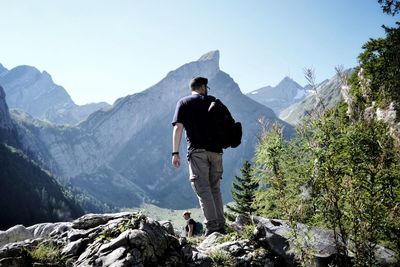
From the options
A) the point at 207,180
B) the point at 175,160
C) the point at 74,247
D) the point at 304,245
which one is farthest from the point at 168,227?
the point at 304,245

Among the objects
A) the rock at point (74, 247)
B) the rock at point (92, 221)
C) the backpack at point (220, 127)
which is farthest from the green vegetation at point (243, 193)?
the rock at point (74, 247)

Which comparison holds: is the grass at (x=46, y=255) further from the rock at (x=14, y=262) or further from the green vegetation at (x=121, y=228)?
the green vegetation at (x=121, y=228)

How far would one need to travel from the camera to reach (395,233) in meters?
5.82

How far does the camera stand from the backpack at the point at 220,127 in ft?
26.9

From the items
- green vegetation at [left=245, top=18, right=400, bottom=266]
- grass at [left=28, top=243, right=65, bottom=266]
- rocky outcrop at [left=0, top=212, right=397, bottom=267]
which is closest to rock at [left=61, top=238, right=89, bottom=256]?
rocky outcrop at [left=0, top=212, right=397, bottom=267]

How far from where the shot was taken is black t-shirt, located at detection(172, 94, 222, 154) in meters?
8.19

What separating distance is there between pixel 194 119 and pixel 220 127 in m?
0.60

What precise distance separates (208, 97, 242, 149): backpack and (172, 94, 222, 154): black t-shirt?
111mm

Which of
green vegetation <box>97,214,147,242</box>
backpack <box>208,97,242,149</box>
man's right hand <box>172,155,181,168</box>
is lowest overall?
green vegetation <box>97,214,147,242</box>

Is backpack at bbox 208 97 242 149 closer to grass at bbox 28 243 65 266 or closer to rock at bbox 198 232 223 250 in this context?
rock at bbox 198 232 223 250

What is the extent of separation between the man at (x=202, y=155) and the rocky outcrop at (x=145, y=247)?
2.51 ft

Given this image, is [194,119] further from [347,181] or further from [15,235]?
[15,235]

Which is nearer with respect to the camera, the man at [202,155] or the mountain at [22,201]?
the man at [202,155]

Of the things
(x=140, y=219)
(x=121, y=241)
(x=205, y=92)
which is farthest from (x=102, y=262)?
(x=205, y=92)
